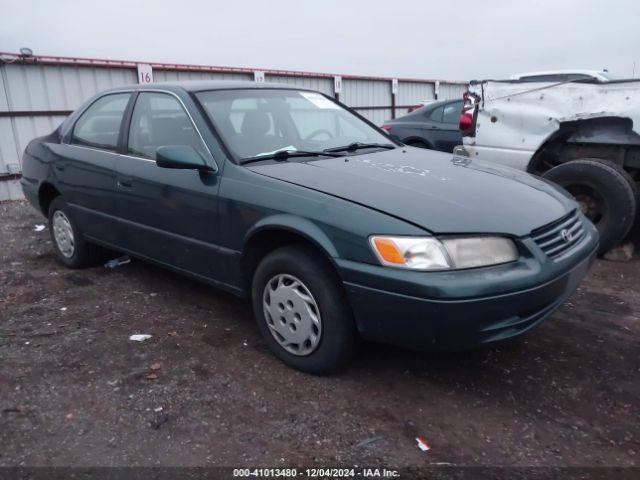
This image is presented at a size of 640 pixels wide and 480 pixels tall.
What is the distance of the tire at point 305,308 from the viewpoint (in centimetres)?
263

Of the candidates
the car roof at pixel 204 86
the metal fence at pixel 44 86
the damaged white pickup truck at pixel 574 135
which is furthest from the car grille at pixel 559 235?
the metal fence at pixel 44 86

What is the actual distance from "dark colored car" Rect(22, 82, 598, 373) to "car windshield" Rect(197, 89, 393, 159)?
0.04ft

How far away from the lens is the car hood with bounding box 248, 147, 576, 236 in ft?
8.21

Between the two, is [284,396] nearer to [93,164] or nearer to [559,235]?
[559,235]

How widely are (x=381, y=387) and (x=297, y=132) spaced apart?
1.78 m

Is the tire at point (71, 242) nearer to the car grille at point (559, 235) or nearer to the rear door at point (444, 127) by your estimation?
the car grille at point (559, 235)

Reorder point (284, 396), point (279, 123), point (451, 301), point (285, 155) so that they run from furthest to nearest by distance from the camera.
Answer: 1. point (279, 123)
2. point (285, 155)
3. point (284, 396)
4. point (451, 301)

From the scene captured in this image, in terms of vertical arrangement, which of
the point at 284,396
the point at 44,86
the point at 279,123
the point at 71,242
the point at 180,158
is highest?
the point at 44,86

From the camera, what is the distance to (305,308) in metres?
2.76

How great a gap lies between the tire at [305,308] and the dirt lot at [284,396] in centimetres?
13

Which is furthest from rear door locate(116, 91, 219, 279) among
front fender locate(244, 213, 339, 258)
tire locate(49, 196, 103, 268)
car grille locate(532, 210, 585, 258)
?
car grille locate(532, 210, 585, 258)

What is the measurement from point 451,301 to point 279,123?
6.10ft

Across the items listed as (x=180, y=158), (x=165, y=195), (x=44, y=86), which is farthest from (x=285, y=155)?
(x=44, y=86)

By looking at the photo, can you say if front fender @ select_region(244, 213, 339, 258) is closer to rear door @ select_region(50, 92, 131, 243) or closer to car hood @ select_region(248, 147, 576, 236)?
car hood @ select_region(248, 147, 576, 236)
